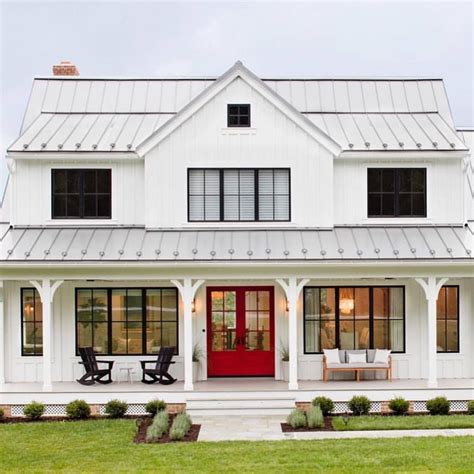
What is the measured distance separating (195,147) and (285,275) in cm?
395

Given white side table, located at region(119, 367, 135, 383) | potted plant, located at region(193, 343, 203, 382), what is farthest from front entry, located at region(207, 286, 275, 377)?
white side table, located at region(119, 367, 135, 383)

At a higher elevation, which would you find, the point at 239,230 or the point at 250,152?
the point at 250,152

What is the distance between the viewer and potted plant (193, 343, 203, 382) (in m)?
17.5

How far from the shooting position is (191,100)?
724 inches

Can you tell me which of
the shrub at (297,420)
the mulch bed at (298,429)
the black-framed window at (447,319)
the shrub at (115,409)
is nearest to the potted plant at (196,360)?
the shrub at (115,409)

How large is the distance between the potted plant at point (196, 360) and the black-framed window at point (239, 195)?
3.09m

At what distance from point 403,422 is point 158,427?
4.83 meters

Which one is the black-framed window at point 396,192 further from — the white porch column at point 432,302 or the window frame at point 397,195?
the white porch column at point 432,302

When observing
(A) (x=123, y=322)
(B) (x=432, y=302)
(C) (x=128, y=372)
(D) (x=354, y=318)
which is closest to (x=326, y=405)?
(D) (x=354, y=318)

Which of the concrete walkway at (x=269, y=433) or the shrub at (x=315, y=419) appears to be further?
the shrub at (x=315, y=419)

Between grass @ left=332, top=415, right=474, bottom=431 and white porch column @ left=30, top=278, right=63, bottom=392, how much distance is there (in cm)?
625

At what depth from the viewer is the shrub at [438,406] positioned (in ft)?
51.0

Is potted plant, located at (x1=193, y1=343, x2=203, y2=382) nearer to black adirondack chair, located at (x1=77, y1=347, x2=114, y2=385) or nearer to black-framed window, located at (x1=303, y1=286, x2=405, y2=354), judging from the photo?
black adirondack chair, located at (x1=77, y1=347, x2=114, y2=385)

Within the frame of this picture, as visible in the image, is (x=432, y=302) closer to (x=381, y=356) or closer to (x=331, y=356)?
(x=381, y=356)
